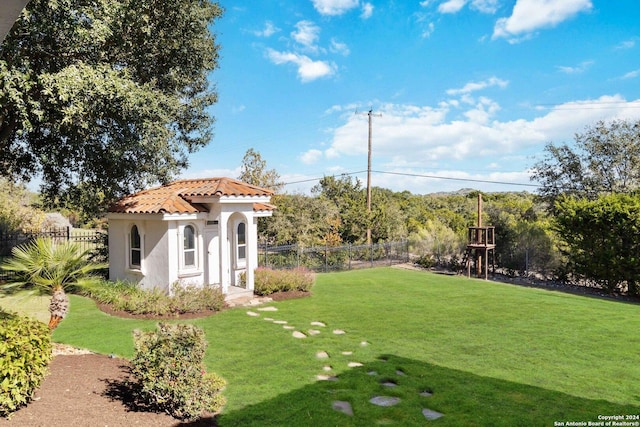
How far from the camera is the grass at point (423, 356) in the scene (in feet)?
17.4

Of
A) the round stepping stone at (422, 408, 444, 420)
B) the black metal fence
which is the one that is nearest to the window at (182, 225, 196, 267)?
the black metal fence

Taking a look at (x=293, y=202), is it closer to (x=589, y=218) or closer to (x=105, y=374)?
(x=589, y=218)

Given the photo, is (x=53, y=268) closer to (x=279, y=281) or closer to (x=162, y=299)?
(x=162, y=299)

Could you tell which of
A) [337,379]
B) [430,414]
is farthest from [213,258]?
[430,414]

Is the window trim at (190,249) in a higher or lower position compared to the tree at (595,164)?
lower

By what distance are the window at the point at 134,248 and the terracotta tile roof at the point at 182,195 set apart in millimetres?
788

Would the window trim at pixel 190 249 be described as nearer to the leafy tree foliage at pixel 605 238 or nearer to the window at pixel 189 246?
the window at pixel 189 246

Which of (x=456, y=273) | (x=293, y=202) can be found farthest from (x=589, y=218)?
(x=293, y=202)

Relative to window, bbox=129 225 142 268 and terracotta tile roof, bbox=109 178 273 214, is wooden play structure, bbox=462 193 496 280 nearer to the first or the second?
terracotta tile roof, bbox=109 178 273 214

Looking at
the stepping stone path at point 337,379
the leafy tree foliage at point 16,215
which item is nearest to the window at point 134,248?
the stepping stone path at point 337,379

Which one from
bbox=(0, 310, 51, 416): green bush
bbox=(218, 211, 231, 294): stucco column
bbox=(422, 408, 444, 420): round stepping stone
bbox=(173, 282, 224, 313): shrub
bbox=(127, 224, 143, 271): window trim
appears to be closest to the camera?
bbox=(0, 310, 51, 416): green bush

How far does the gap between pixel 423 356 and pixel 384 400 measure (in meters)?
2.26

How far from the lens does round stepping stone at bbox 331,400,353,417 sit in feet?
17.1

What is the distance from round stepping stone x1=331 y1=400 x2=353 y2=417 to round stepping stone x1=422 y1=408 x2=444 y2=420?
962 mm
